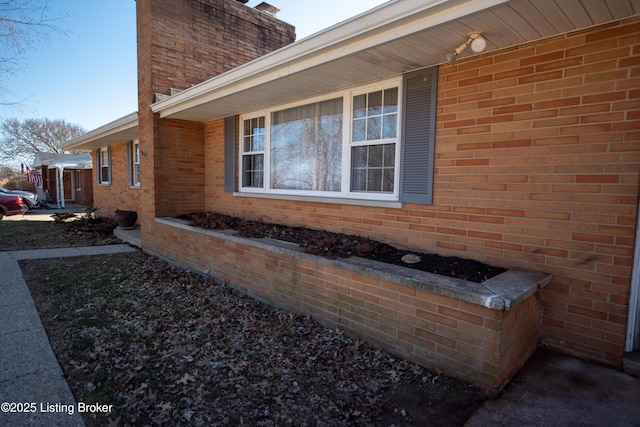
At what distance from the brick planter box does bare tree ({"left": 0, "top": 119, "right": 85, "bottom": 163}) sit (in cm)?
4088

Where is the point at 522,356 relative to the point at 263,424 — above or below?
above

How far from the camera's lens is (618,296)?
9.29 ft

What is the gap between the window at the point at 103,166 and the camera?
12969 millimetres

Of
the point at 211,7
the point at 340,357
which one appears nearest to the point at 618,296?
the point at 340,357

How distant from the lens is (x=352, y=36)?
3.45 m

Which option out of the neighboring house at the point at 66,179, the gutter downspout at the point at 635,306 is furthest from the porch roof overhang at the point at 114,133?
the gutter downspout at the point at 635,306

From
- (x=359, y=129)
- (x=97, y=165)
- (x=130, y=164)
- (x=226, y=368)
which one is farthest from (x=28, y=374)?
(x=97, y=165)

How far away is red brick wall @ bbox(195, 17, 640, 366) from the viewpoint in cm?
281

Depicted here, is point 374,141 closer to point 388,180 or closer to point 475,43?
point 388,180

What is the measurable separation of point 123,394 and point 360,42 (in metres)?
3.84

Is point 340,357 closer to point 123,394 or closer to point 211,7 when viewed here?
point 123,394

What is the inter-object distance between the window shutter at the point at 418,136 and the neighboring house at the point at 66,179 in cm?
2145

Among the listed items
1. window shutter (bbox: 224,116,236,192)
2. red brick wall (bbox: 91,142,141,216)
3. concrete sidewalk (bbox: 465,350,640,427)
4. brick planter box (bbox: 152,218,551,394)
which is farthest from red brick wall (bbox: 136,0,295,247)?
concrete sidewalk (bbox: 465,350,640,427)

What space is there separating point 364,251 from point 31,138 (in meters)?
45.9
